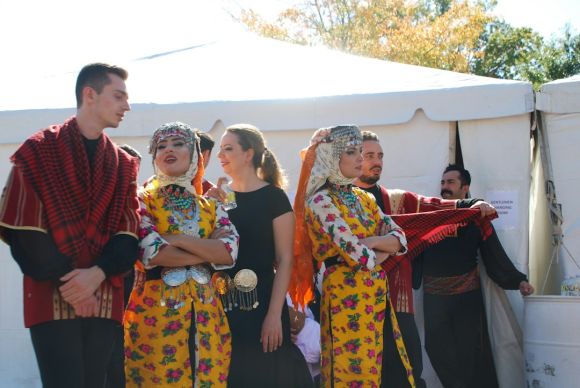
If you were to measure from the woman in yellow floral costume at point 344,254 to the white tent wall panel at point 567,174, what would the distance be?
1.76 metres

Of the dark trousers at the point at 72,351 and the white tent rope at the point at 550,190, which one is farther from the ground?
the white tent rope at the point at 550,190

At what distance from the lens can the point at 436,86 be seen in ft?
18.0

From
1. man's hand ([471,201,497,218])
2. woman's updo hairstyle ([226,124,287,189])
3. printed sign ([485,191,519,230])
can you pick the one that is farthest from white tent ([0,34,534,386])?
woman's updo hairstyle ([226,124,287,189])

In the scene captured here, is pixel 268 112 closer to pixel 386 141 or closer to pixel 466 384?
pixel 386 141

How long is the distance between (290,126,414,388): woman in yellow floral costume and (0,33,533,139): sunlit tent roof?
1.47 m

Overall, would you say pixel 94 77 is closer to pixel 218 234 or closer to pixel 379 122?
pixel 218 234

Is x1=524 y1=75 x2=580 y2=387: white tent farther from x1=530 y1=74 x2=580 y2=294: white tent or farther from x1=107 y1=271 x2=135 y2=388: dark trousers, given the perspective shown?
x1=107 y1=271 x2=135 y2=388: dark trousers

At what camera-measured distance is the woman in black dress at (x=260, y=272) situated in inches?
143

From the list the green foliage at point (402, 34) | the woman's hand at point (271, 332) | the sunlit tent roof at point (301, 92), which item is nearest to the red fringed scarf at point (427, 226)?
the sunlit tent roof at point (301, 92)

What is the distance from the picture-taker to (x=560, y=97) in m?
5.30

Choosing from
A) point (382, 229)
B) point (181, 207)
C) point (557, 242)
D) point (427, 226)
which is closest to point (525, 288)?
point (557, 242)

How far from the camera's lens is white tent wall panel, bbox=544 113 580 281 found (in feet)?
17.5

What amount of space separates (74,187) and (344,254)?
136 centimetres

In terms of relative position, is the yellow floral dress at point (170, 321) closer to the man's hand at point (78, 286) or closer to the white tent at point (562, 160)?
the man's hand at point (78, 286)
